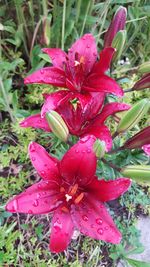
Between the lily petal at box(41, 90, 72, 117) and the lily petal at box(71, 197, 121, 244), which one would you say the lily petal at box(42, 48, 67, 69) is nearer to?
the lily petal at box(41, 90, 72, 117)

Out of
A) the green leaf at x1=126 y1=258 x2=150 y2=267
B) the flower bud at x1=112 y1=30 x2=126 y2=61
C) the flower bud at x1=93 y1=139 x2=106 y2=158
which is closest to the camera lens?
the flower bud at x1=93 y1=139 x2=106 y2=158

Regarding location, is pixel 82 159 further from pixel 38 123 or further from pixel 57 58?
pixel 57 58

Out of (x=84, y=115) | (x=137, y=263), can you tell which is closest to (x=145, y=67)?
(x=84, y=115)

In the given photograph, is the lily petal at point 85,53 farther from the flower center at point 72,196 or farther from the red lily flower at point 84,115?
the flower center at point 72,196

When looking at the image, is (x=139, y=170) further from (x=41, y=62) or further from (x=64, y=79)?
(x=41, y=62)

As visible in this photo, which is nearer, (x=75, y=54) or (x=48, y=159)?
(x=48, y=159)

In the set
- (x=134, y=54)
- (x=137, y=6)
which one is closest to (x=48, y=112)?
(x=137, y=6)

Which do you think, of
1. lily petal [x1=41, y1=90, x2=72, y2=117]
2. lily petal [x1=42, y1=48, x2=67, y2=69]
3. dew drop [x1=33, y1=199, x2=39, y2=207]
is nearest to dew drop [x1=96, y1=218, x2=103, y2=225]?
dew drop [x1=33, y1=199, x2=39, y2=207]
